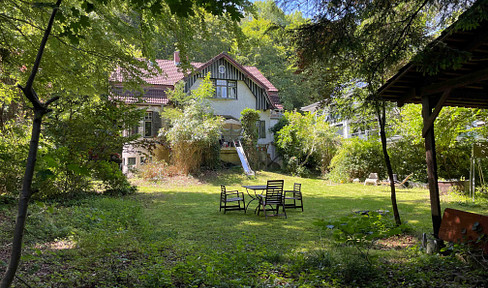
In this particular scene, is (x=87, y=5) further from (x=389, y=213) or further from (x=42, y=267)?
(x=389, y=213)

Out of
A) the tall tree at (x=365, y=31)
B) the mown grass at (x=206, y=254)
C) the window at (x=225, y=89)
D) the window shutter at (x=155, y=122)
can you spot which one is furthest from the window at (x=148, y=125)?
the tall tree at (x=365, y=31)

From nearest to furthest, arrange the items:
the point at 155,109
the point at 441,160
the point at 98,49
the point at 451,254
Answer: the point at 451,254, the point at 98,49, the point at 441,160, the point at 155,109

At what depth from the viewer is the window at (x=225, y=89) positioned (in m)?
24.8

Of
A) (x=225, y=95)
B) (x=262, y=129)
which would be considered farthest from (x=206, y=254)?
(x=262, y=129)

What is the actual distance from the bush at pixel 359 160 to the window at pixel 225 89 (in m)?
10.3

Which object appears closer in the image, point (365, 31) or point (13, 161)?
point (365, 31)

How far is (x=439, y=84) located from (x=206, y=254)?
462 centimetres

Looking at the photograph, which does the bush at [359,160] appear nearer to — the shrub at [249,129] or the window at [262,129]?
the shrub at [249,129]

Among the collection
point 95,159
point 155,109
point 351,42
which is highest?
point 155,109

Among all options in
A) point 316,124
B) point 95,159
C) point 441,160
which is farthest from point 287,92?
point 95,159

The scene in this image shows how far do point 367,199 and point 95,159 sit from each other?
378 inches

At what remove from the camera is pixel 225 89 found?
25.0m

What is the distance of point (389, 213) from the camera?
798 centimetres

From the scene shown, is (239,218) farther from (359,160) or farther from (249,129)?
(249,129)
